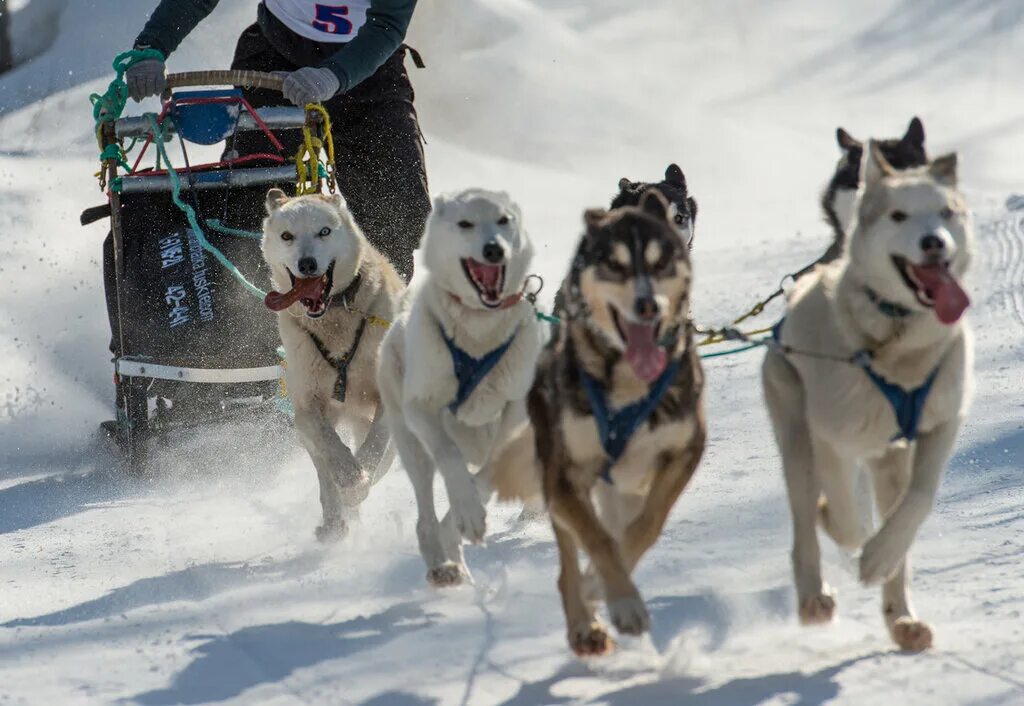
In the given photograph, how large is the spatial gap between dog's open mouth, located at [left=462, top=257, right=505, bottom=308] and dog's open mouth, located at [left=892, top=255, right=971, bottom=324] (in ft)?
3.49

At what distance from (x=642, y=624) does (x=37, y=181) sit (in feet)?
36.2

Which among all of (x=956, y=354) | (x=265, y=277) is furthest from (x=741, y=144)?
(x=956, y=354)

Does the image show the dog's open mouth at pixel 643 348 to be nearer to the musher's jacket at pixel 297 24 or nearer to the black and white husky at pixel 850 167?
the black and white husky at pixel 850 167

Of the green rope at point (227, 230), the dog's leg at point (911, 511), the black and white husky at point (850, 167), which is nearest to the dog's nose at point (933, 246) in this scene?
the dog's leg at point (911, 511)

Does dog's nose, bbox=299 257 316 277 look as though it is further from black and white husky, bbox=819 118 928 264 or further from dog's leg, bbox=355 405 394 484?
black and white husky, bbox=819 118 928 264

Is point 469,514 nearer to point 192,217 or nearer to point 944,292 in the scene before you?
point 944,292

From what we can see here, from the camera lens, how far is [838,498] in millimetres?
3287

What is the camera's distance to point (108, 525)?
15.9ft

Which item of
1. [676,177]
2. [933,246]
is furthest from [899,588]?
[676,177]

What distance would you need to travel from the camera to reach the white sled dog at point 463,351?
3637 mm

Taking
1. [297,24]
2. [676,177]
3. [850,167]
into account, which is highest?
[297,24]

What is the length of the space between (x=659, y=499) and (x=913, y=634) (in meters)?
0.57

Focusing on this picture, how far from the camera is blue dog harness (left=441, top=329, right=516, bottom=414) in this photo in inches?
146

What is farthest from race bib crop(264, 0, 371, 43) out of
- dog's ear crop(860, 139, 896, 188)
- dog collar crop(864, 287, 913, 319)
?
dog collar crop(864, 287, 913, 319)
